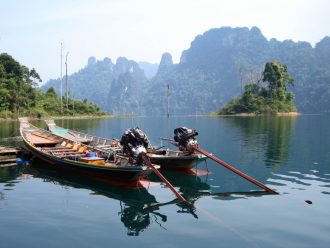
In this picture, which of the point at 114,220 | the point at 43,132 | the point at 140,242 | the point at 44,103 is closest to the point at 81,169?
the point at 114,220

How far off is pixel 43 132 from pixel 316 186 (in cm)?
2612

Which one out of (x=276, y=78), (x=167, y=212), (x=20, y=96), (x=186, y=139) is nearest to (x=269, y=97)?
(x=276, y=78)

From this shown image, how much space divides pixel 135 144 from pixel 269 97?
10699 centimetres

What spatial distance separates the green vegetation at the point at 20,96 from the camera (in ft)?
273

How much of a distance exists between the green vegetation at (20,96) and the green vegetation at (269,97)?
2156 inches

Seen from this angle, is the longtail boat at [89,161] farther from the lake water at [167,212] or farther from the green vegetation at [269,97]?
the green vegetation at [269,97]

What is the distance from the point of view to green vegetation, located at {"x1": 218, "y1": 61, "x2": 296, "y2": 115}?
4496 inches

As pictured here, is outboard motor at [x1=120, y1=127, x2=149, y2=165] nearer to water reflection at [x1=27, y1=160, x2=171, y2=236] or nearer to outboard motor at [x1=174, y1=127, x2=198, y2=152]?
water reflection at [x1=27, y1=160, x2=171, y2=236]

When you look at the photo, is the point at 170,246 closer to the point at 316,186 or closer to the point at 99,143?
the point at 316,186

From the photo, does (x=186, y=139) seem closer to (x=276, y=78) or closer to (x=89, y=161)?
(x=89, y=161)

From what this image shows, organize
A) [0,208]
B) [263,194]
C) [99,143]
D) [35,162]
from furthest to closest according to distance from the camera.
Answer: [99,143] < [35,162] < [263,194] < [0,208]

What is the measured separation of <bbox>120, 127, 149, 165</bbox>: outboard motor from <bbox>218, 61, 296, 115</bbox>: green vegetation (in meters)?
100

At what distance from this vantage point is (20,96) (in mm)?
87188

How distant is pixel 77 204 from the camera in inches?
609
